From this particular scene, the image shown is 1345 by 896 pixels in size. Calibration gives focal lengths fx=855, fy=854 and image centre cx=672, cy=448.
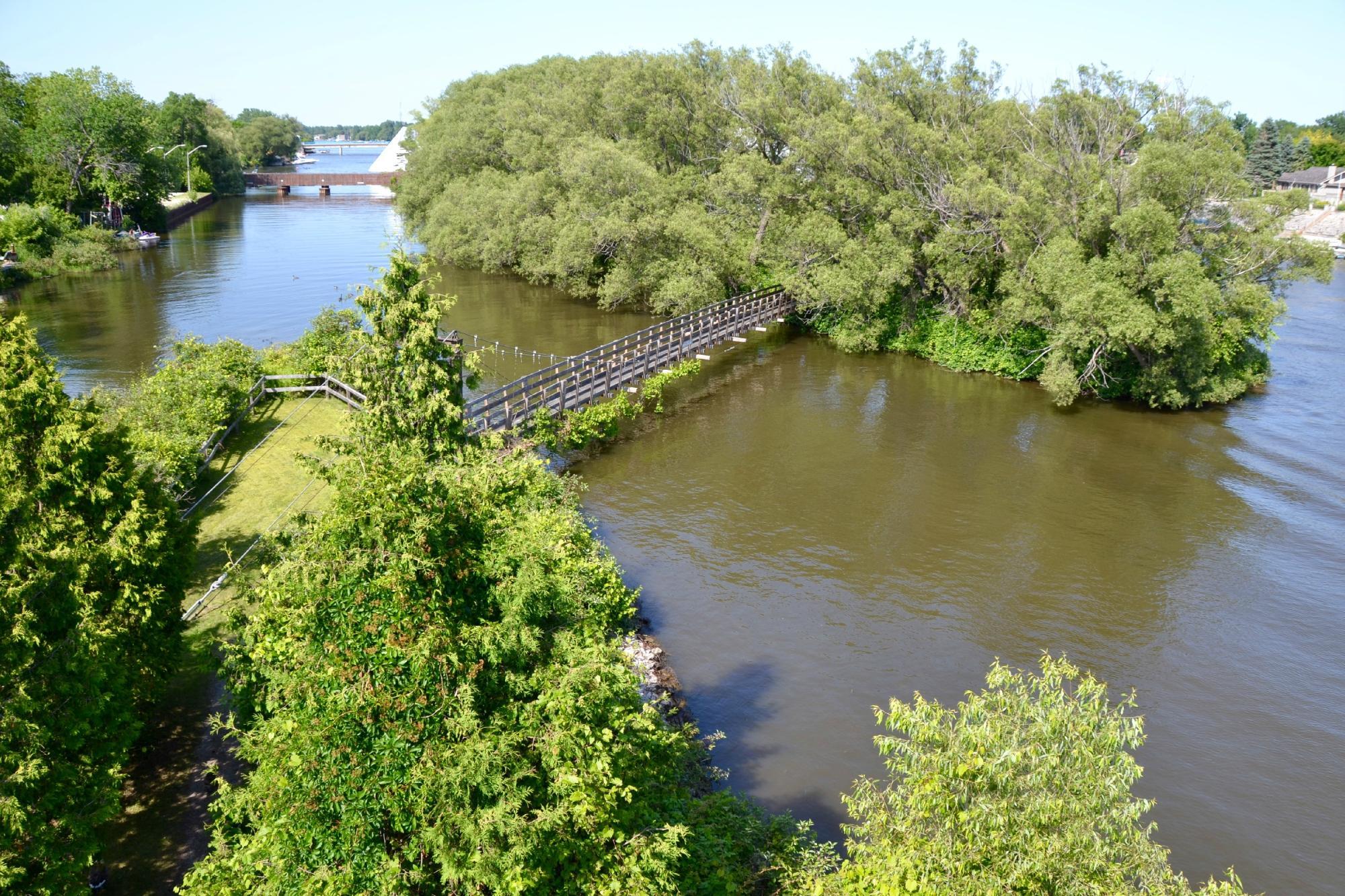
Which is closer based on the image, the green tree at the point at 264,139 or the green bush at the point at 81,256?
the green bush at the point at 81,256

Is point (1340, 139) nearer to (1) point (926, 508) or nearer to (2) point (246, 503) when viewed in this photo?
(1) point (926, 508)

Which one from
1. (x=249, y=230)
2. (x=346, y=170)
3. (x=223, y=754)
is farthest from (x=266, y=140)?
(x=223, y=754)

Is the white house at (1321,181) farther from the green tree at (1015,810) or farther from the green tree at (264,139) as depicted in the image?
the green tree at (264,139)

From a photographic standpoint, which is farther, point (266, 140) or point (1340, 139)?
point (266, 140)

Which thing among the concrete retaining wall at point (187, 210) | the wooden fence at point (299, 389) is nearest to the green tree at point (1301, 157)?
the wooden fence at point (299, 389)

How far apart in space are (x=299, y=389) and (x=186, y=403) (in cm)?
441

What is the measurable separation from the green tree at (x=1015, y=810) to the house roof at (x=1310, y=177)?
117 m

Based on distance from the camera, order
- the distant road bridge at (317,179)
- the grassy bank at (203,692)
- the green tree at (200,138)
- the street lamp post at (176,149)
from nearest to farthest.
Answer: the grassy bank at (203,692)
the street lamp post at (176,149)
the green tree at (200,138)
the distant road bridge at (317,179)

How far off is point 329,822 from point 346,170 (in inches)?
7457

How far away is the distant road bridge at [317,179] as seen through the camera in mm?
120375

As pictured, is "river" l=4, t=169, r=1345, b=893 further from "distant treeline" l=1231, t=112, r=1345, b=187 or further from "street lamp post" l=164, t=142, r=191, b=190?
"distant treeline" l=1231, t=112, r=1345, b=187

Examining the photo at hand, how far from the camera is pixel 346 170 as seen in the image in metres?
176

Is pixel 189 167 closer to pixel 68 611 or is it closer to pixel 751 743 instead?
pixel 68 611

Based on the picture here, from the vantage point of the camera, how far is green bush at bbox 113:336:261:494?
21.5 m
